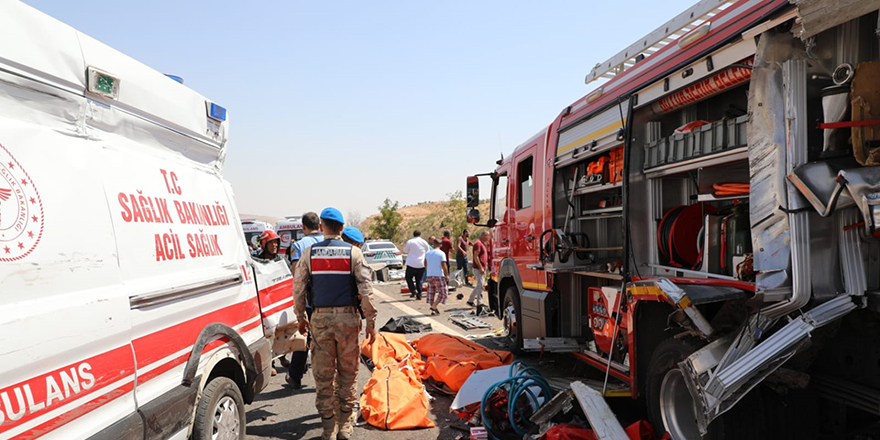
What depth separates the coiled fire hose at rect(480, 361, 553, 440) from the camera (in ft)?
14.2

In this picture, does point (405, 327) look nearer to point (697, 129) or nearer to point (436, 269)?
point (436, 269)

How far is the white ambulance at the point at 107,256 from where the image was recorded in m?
2.08

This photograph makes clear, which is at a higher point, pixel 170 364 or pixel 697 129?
pixel 697 129

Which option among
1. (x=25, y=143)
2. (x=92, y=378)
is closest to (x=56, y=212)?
(x=25, y=143)

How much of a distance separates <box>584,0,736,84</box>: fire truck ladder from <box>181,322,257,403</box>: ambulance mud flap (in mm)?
3808

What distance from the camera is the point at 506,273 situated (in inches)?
294

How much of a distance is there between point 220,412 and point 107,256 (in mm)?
1488

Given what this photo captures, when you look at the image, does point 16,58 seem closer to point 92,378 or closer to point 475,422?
point 92,378

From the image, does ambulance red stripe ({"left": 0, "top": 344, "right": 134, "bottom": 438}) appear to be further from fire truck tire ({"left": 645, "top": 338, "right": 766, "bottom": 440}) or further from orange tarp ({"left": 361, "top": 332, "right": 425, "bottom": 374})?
orange tarp ({"left": 361, "top": 332, "right": 425, "bottom": 374})

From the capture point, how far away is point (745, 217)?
12.1 ft

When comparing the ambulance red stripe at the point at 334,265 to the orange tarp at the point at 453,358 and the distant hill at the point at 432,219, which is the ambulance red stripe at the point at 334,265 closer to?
the orange tarp at the point at 453,358

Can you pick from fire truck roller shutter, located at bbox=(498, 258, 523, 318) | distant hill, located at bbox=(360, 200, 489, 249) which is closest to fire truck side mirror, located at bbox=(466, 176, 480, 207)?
fire truck roller shutter, located at bbox=(498, 258, 523, 318)

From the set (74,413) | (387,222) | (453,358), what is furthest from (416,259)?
(387,222)

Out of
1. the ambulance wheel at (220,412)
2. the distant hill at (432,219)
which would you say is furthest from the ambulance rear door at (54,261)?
the distant hill at (432,219)
